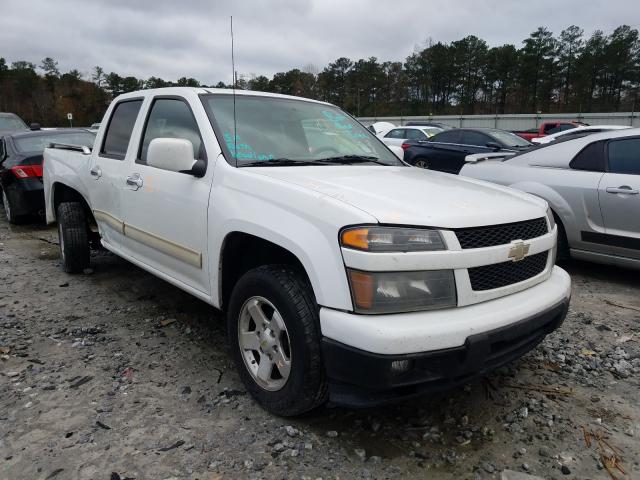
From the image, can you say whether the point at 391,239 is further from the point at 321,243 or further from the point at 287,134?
the point at 287,134

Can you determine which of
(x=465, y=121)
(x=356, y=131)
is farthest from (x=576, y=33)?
(x=356, y=131)

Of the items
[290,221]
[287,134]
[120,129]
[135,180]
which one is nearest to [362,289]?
[290,221]

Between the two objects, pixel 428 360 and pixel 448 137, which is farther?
pixel 448 137

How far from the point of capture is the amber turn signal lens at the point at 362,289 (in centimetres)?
203

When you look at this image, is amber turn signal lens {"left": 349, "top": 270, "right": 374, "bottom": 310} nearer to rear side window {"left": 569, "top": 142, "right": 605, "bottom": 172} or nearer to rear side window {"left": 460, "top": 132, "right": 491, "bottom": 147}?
rear side window {"left": 569, "top": 142, "right": 605, "bottom": 172}

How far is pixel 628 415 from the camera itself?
2.59m

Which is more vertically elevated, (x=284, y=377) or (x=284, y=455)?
(x=284, y=377)

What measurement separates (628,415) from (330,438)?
1.59 meters

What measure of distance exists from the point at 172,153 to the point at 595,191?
3863 mm

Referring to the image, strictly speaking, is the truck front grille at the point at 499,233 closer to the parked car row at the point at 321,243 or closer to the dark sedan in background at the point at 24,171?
the parked car row at the point at 321,243

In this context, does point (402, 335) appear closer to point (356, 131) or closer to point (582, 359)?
point (582, 359)

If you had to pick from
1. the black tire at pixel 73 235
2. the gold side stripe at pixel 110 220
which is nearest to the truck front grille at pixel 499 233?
the gold side stripe at pixel 110 220

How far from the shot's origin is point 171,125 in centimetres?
346

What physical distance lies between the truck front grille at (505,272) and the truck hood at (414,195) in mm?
207
